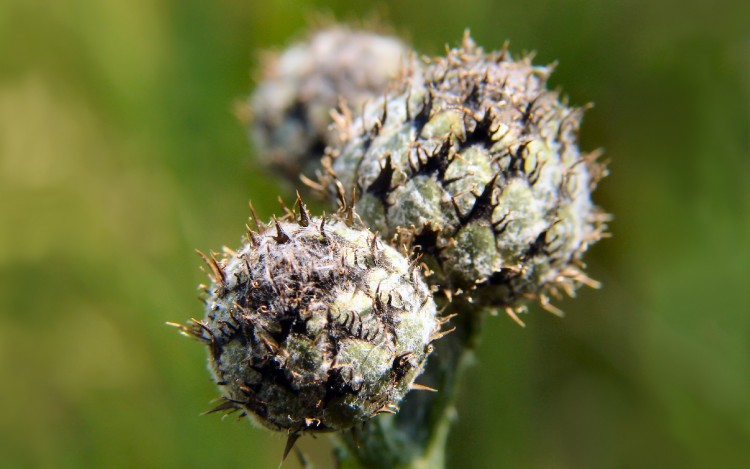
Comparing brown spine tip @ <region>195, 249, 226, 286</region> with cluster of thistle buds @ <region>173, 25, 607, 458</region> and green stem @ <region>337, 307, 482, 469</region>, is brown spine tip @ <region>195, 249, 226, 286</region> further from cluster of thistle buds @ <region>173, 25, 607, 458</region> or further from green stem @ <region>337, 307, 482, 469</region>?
green stem @ <region>337, 307, 482, 469</region>

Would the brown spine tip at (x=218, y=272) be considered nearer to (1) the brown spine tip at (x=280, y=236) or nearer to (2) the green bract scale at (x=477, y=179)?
(1) the brown spine tip at (x=280, y=236)

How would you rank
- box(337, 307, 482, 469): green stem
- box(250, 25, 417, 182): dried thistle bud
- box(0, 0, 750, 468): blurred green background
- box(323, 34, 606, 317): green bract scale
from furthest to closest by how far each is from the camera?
box(0, 0, 750, 468): blurred green background < box(250, 25, 417, 182): dried thistle bud < box(337, 307, 482, 469): green stem < box(323, 34, 606, 317): green bract scale

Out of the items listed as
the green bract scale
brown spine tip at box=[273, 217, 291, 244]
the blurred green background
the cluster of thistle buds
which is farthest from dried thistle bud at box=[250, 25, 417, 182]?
brown spine tip at box=[273, 217, 291, 244]

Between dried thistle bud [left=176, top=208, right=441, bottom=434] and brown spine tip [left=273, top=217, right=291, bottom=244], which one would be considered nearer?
dried thistle bud [left=176, top=208, right=441, bottom=434]

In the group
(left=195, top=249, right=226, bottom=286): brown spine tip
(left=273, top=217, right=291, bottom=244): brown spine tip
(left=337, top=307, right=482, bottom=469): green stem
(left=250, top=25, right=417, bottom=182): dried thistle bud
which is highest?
(left=250, top=25, right=417, bottom=182): dried thistle bud

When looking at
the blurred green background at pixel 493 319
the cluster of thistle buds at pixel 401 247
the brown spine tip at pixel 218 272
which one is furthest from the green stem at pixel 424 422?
the blurred green background at pixel 493 319

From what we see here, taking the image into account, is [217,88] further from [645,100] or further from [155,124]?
[645,100]

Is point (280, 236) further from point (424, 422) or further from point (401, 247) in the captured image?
point (424, 422)
